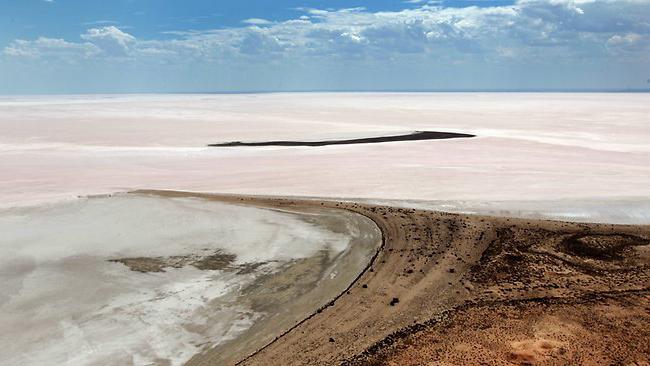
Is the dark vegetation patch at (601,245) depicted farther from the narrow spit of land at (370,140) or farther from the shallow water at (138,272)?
the narrow spit of land at (370,140)

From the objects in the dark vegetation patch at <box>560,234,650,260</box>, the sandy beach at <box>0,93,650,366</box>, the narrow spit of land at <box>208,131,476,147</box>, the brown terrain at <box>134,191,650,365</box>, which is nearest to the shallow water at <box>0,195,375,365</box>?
the sandy beach at <box>0,93,650,366</box>

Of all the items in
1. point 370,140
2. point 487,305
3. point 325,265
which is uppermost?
point 370,140

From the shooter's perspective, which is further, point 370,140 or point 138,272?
point 370,140

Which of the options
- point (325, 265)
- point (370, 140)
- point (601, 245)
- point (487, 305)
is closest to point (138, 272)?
point (325, 265)

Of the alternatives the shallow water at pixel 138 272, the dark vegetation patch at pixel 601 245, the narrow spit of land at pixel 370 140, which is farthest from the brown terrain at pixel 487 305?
the narrow spit of land at pixel 370 140

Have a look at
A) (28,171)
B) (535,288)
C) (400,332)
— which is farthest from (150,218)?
(28,171)

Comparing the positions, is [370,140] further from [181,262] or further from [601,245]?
[181,262]
